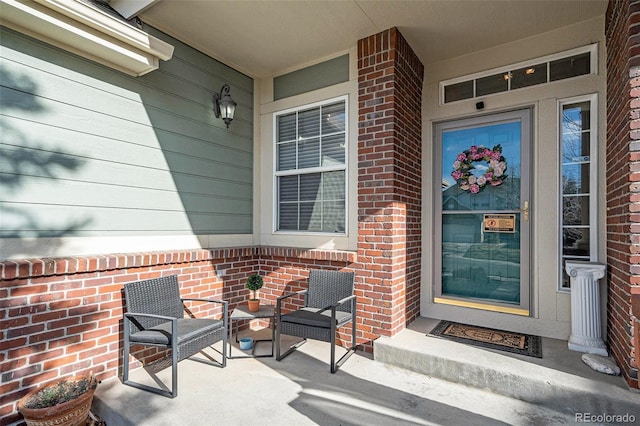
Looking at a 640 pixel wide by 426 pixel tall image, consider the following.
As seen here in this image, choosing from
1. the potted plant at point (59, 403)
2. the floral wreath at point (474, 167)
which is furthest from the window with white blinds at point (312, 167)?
the potted plant at point (59, 403)

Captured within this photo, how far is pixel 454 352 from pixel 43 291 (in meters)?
3.38

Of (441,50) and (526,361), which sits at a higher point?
(441,50)

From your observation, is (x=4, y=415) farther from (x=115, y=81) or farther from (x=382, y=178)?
(x=382, y=178)

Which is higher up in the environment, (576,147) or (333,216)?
Answer: (576,147)

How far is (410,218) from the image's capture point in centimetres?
376

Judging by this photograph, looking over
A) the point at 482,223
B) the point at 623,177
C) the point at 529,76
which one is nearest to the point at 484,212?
the point at 482,223

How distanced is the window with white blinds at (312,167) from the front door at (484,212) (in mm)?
1231

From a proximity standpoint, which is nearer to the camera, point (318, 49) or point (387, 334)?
point (387, 334)

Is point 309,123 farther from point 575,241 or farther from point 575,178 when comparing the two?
point 575,241

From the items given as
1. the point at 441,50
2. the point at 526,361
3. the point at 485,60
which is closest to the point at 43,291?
the point at 526,361

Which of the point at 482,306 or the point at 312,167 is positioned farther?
the point at 312,167

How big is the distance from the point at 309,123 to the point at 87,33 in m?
2.32

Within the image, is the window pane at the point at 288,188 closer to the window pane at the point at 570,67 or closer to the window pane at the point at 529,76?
the window pane at the point at 529,76

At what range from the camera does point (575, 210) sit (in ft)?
10.6
